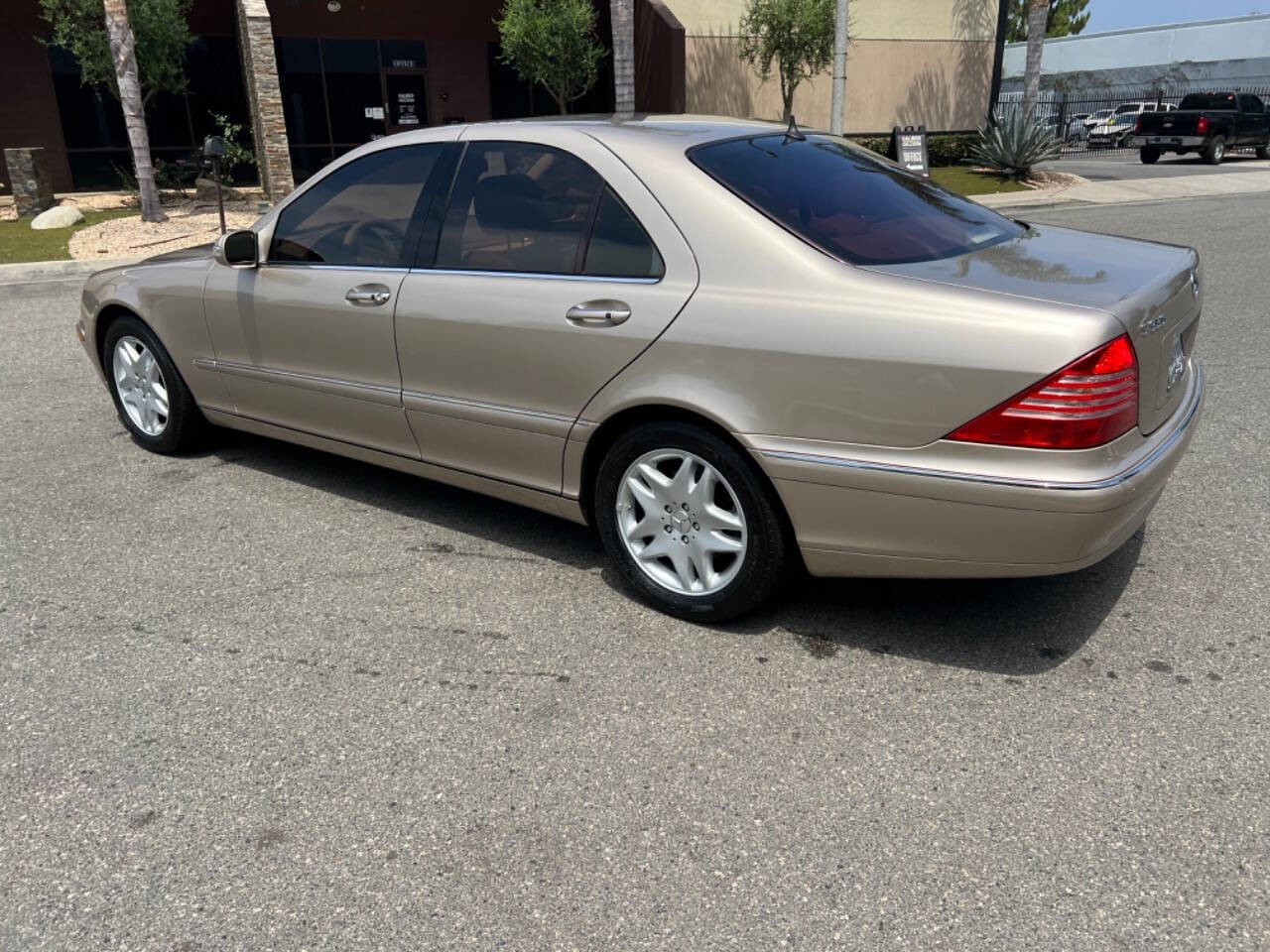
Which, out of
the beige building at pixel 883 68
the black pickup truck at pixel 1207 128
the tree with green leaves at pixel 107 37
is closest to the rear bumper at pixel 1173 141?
the black pickup truck at pixel 1207 128

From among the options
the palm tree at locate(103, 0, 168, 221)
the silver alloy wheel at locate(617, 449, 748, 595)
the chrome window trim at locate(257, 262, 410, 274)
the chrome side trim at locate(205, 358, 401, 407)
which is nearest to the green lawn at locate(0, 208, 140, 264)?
the palm tree at locate(103, 0, 168, 221)

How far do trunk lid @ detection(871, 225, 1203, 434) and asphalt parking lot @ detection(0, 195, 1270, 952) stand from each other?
855mm

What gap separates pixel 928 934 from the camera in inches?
85.7

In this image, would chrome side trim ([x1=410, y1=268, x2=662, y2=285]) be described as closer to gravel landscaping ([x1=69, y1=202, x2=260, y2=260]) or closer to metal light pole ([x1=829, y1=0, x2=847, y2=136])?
gravel landscaping ([x1=69, y1=202, x2=260, y2=260])

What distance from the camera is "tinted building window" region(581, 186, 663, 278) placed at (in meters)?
3.39

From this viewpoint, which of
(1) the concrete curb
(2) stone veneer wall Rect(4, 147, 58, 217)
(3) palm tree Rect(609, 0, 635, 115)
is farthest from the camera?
(3) palm tree Rect(609, 0, 635, 115)

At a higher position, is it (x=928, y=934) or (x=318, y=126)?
(x=318, y=126)

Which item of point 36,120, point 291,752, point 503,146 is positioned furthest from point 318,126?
point 291,752

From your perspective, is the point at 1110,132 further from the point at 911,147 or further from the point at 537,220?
the point at 537,220

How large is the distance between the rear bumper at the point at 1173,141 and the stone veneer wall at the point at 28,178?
83.6 ft

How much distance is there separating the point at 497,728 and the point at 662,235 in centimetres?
164

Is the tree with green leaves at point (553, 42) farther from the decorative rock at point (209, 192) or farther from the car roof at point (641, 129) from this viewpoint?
the car roof at point (641, 129)

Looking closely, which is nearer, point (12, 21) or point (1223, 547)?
point (1223, 547)

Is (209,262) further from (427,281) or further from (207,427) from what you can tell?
(427,281)
